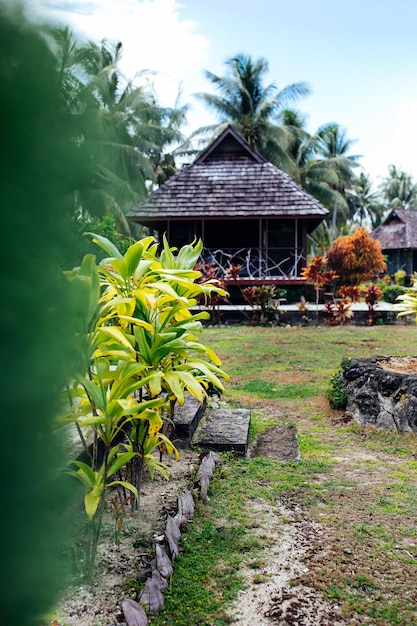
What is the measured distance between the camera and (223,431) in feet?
14.8

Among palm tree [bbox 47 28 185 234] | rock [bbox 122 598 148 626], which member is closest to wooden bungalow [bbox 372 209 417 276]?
rock [bbox 122 598 148 626]

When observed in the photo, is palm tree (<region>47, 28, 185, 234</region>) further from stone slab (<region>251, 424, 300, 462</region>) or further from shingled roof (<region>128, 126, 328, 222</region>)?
shingled roof (<region>128, 126, 328, 222</region>)

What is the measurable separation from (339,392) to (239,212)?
38.5 ft

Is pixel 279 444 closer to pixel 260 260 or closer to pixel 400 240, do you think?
pixel 260 260

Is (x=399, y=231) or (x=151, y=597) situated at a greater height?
(x=399, y=231)

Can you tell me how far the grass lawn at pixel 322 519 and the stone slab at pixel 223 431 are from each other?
148mm

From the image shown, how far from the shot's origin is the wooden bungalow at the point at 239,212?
1673cm

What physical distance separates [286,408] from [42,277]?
5.37 m

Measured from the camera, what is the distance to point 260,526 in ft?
9.99

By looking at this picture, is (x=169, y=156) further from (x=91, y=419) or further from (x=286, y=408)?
(x=91, y=419)

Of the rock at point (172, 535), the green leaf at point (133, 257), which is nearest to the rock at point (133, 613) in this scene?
the rock at point (172, 535)

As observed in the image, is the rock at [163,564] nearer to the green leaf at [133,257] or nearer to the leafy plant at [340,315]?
the green leaf at [133,257]

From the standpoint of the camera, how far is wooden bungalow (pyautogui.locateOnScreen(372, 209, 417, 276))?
3120cm

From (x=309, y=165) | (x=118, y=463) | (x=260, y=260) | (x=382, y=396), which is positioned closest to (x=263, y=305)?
(x=260, y=260)
